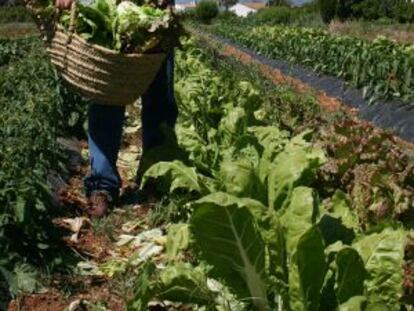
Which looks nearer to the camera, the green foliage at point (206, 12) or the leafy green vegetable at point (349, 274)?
the leafy green vegetable at point (349, 274)

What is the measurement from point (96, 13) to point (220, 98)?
72.8 inches

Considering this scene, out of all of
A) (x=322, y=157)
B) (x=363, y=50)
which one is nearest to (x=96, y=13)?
(x=322, y=157)

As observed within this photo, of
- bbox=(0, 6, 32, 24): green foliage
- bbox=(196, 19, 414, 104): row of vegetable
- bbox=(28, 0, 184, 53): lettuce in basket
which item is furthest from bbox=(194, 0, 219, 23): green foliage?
bbox=(28, 0, 184, 53): lettuce in basket

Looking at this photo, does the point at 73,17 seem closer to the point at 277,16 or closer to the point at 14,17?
the point at 277,16

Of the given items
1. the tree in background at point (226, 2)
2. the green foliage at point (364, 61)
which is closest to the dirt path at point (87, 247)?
the green foliage at point (364, 61)

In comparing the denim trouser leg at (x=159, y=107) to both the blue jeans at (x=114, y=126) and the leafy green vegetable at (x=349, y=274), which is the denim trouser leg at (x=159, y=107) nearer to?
the blue jeans at (x=114, y=126)

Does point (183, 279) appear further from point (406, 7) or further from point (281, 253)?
point (406, 7)

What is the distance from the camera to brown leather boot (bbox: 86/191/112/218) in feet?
15.1

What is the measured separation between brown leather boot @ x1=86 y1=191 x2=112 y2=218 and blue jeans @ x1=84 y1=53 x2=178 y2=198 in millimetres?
77

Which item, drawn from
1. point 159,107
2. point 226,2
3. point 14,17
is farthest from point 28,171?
point 226,2

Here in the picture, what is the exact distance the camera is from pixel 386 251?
8.77ft

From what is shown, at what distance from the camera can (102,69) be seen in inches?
161

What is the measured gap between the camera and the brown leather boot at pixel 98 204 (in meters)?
4.61

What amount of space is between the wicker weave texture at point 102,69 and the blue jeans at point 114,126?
539 millimetres
